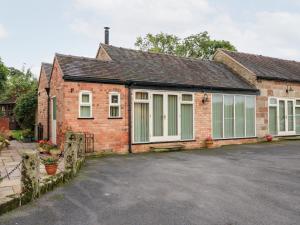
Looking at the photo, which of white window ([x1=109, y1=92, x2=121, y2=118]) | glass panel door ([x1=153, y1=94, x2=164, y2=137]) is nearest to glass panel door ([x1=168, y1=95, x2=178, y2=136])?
glass panel door ([x1=153, y1=94, x2=164, y2=137])

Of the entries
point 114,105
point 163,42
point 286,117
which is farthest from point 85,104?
point 163,42

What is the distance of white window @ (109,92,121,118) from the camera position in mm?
11648

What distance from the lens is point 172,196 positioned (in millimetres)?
5613

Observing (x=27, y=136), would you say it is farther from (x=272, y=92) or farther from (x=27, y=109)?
(x=272, y=92)

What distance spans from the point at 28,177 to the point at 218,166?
19.8 feet

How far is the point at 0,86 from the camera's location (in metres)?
29.2

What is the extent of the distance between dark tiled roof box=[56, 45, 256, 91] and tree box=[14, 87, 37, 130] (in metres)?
7.17

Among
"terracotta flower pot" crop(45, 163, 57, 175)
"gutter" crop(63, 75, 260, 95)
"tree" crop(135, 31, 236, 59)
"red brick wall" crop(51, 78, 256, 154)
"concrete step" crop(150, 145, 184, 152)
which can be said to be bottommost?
"concrete step" crop(150, 145, 184, 152)

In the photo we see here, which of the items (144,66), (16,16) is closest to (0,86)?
(16,16)

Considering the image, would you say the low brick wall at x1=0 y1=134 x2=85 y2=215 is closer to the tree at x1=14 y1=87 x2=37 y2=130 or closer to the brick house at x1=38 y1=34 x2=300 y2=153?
the brick house at x1=38 y1=34 x2=300 y2=153

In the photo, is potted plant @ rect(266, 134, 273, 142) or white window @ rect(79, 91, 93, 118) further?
potted plant @ rect(266, 134, 273, 142)

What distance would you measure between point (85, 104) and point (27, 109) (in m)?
9.46

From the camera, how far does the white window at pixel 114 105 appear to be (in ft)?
38.2

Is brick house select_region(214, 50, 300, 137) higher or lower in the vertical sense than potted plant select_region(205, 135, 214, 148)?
higher
